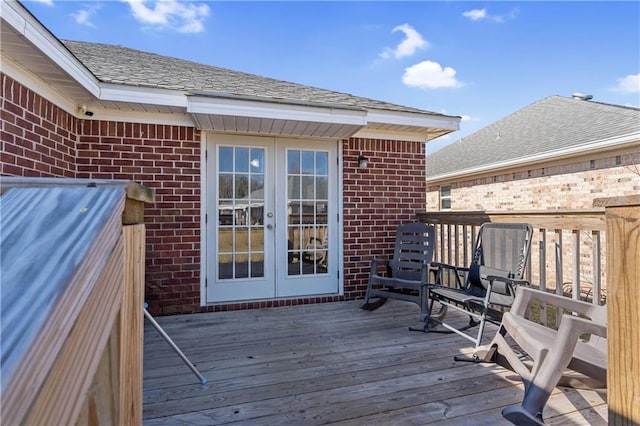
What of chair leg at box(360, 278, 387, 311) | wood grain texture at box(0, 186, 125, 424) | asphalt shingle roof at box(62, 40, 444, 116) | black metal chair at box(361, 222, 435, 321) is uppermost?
asphalt shingle roof at box(62, 40, 444, 116)

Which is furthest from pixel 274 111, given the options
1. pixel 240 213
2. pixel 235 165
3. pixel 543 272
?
pixel 543 272

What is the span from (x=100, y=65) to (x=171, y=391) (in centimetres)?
382

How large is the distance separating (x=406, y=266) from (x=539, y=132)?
672 cm

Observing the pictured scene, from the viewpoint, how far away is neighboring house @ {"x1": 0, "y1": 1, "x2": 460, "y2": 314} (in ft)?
11.4

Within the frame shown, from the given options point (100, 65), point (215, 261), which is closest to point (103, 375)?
point (215, 261)

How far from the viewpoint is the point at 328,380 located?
241cm

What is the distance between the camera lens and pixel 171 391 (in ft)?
7.44

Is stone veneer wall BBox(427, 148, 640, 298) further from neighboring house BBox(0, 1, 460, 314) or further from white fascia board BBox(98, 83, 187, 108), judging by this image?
white fascia board BBox(98, 83, 187, 108)

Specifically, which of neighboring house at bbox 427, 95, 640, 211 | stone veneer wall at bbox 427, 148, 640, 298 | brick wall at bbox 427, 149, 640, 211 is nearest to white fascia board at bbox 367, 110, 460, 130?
stone veneer wall at bbox 427, 148, 640, 298

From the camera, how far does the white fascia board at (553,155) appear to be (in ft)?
18.8

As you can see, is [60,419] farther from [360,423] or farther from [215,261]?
[215,261]

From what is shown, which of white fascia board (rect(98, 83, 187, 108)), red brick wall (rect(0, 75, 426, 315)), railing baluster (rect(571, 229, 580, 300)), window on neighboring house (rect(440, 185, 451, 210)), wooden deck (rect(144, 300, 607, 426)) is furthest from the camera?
window on neighboring house (rect(440, 185, 451, 210))

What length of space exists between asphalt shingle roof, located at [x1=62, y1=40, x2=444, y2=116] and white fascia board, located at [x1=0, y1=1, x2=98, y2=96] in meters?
0.32

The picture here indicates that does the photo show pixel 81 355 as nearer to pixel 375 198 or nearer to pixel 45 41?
pixel 45 41
